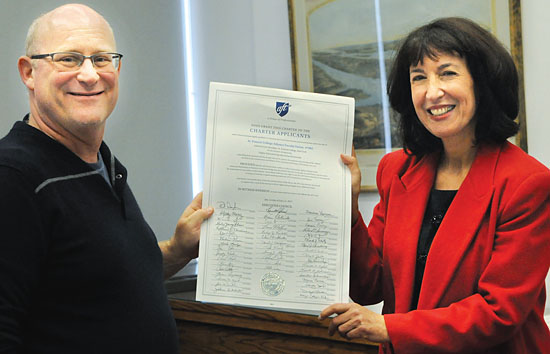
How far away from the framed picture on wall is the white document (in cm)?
135

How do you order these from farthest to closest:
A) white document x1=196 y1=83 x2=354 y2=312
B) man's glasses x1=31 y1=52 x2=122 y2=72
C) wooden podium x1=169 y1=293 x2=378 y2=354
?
wooden podium x1=169 y1=293 x2=378 y2=354 → white document x1=196 y1=83 x2=354 y2=312 → man's glasses x1=31 y1=52 x2=122 y2=72

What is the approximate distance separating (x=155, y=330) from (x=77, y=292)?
22cm

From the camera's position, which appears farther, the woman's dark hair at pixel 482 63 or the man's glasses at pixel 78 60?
the woman's dark hair at pixel 482 63

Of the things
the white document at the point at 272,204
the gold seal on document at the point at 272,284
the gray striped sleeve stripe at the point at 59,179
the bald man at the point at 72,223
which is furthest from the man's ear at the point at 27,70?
the gold seal on document at the point at 272,284

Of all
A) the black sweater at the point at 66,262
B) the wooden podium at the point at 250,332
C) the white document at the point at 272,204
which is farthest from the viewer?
the wooden podium at the point at 250,332

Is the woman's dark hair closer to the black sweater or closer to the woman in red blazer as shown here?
the woman in red blazer

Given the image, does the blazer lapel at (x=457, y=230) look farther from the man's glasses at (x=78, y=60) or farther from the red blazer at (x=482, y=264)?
the man's glasses at (x=78, y=60)

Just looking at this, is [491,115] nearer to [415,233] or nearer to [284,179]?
[415,233]

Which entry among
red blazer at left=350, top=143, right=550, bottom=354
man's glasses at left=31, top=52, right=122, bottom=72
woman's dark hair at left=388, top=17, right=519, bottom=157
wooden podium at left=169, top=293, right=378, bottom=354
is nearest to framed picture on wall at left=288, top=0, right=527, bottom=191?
wooden podium at left=169, top=293, right=378, bottom=354

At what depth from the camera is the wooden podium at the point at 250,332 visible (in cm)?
216

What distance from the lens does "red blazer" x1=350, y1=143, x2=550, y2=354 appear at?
4.41 feet

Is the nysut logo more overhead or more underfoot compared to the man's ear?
more underfoot

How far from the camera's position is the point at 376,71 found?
294 centimetres

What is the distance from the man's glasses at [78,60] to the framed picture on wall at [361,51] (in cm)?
168
